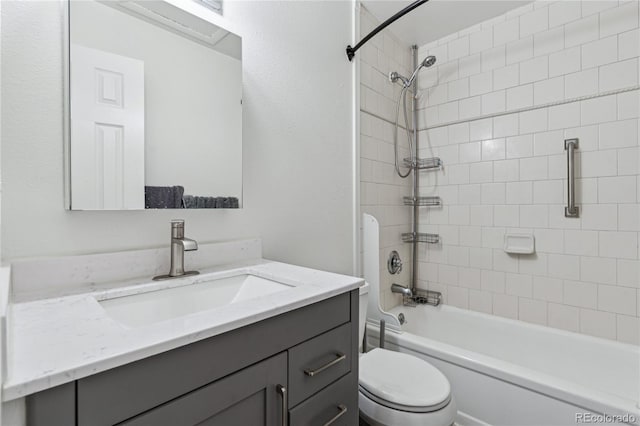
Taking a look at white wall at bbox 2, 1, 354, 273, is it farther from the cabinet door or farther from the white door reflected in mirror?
the cabinet door

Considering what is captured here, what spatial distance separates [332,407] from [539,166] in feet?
6.45

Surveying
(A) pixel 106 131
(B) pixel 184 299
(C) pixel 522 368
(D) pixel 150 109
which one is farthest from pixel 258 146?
(C) pixel 522 368

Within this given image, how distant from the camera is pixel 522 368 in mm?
1428

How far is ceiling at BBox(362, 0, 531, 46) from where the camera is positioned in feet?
6.75

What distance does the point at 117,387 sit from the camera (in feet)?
1.65

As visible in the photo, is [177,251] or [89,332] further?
[177,251]

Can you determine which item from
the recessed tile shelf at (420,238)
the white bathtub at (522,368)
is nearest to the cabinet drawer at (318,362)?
the white bathtub at (522,368)

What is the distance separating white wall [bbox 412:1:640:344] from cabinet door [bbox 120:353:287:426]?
6.49ft

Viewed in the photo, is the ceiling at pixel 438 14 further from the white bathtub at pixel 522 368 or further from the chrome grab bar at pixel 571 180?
the white bathtub at pixel 522 368

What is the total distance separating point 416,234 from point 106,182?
2149mm

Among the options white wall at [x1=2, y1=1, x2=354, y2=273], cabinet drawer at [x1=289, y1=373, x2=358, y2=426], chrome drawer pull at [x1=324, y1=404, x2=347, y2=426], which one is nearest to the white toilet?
cabinet drawer at [x1=289, y1=373, x2=358, y2=426]

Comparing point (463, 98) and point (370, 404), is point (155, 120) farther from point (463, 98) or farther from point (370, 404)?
point (463, 98)

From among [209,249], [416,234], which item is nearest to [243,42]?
[209,249]

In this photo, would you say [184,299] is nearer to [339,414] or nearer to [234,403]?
[234,403]
